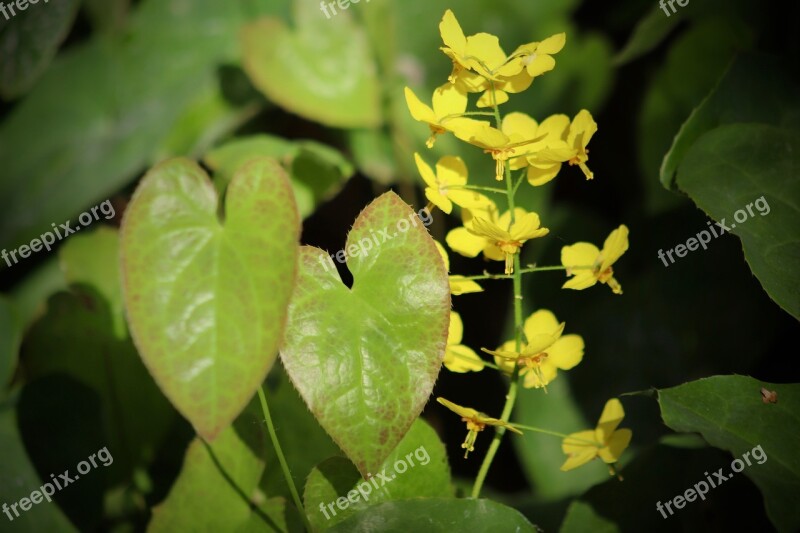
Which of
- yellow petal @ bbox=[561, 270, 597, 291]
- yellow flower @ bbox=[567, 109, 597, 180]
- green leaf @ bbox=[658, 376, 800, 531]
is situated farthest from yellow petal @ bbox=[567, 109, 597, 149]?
green leaf @ bbox=[658, 376, 800, 531]

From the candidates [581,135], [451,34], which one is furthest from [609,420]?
[451,34]

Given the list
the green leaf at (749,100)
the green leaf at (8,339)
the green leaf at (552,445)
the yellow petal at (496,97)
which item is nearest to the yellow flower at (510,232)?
the yellow petal at (496,97)

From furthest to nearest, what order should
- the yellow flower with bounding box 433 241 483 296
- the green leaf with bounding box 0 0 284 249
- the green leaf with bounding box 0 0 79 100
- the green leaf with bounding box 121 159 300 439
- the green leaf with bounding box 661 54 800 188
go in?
the green leaf with bounding box 0 0 284 249 → the green leaf with bounding box 0 0 79 100 → the green leaf with bounding box 661 54 800 188 → the yellow flower with bounding box 433 241 483 296 → the green leaf with bounding box 121 159 300 439

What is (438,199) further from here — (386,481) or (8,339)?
(8,339)

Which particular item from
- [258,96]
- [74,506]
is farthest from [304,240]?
[74,506]

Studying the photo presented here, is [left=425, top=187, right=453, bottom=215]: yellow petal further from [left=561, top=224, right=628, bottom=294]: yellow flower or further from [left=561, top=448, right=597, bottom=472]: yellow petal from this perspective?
[left=561, top=448, right=597, bottom=472]: yellow petal

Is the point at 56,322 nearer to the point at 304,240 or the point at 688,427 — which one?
the point at 304,240

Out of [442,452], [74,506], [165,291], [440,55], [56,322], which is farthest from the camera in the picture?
[440,55]
